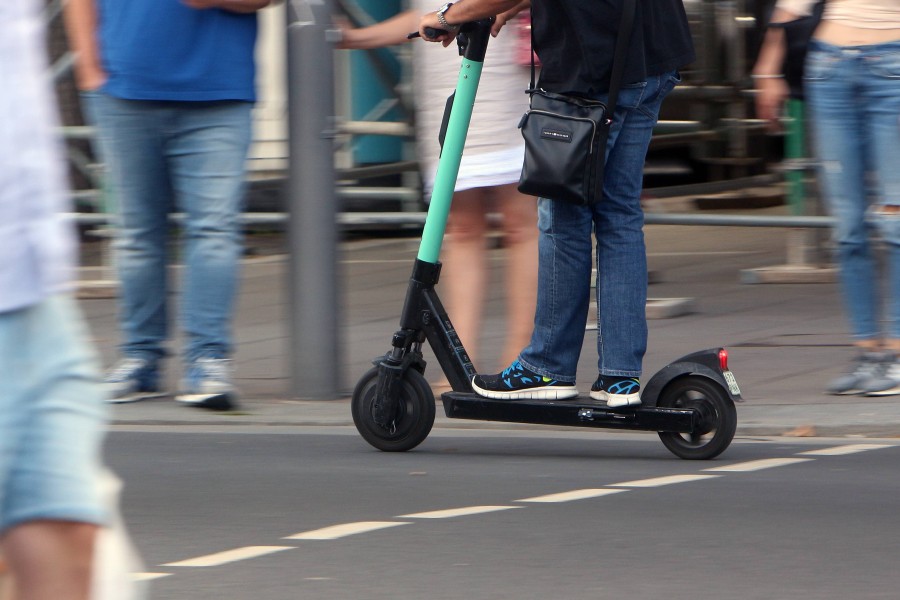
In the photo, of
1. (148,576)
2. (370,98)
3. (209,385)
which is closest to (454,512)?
(148,576)

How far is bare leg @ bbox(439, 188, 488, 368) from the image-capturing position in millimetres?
6562

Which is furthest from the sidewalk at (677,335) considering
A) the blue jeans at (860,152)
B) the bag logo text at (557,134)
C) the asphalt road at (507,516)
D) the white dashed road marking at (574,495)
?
the bag logo text at (557,134)

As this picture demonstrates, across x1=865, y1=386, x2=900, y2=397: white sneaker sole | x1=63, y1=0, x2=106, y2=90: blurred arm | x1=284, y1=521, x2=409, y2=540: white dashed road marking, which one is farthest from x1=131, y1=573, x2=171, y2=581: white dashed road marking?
x1=865, y1=386, x2=900, y2=397: white sneaker sole

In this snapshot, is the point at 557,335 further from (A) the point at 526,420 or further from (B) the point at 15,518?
(B) the point at 15,518

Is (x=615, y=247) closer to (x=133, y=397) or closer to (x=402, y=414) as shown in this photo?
(x=402, y=414)

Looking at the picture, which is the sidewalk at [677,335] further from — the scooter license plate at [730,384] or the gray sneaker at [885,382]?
the scooter license plate at [730,384]

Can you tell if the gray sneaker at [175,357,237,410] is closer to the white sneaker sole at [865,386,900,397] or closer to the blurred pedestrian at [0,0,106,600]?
the white sneaker sole at [865,386,900,397]

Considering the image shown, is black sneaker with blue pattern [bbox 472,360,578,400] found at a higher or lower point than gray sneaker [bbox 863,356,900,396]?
higher

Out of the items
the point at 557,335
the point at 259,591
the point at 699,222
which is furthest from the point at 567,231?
the point at 699,222

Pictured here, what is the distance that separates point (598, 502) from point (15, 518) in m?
2.64

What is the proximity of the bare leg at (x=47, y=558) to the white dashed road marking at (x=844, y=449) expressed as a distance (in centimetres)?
352

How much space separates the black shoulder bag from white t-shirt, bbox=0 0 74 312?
9.98ft

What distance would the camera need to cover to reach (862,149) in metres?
6.47

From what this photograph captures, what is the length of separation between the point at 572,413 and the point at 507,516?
86 centimetres
